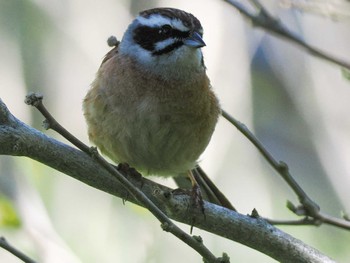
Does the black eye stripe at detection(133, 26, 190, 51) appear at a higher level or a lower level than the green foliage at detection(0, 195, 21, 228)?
higher

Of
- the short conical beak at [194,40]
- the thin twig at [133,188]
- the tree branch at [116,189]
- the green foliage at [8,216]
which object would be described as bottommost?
the green foliage at [8,216]

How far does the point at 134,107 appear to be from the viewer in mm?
4379

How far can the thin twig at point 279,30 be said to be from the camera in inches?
114

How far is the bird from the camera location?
4.38m

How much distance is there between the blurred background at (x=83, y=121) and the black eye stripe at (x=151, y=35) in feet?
3.36

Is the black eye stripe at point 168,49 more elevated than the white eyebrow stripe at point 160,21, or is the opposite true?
the white eyebrow stripe at point 160,21

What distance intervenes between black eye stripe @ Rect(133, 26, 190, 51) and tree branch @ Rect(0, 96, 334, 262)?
1.00 m

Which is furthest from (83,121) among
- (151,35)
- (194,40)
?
(194,40)

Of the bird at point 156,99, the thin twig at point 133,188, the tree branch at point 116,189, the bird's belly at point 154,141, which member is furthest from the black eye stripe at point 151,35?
the thin twig at point 133,188

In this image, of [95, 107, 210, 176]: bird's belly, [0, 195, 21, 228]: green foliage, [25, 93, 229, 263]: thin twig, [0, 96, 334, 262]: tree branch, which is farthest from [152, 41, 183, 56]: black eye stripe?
[25, 93, 229, 263]: thin twig

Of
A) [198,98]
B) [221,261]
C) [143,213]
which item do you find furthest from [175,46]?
[221,261]

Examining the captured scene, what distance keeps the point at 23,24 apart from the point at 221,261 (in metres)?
3.44

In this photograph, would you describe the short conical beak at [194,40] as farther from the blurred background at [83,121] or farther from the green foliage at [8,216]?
the green foliage at [8,216]

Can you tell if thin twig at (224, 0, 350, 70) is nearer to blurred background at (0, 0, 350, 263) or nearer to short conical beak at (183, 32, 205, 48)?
short conical beak at (183, 32, 205, 48)
